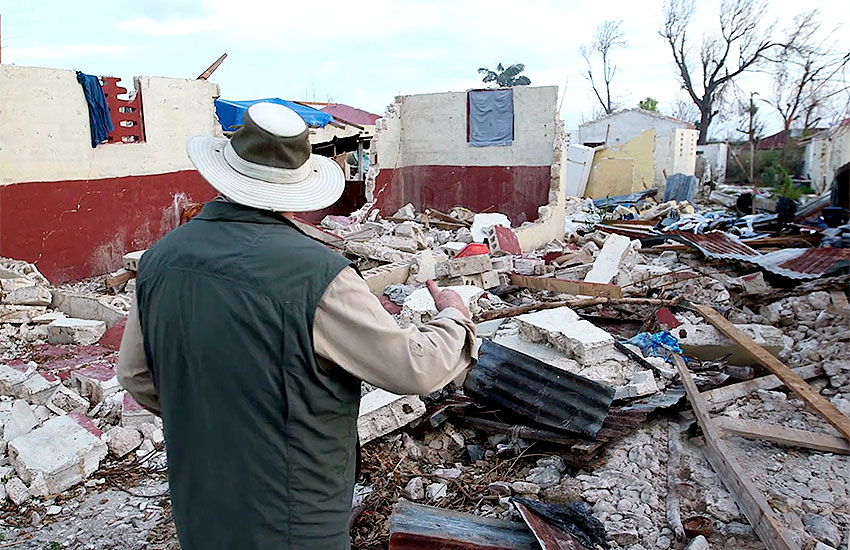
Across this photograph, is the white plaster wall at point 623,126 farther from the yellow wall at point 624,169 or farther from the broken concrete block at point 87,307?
the broken concrete block at point 87,307

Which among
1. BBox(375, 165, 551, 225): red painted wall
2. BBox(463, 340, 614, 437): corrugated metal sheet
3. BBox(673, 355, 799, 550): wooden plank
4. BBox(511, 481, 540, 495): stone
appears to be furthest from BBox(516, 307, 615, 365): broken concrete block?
BBox(375, 165, 551, 225): red painted wall

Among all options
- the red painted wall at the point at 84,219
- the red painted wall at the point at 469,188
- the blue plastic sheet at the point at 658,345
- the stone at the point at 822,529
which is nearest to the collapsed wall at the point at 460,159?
the red painted wall at the point at 469,188

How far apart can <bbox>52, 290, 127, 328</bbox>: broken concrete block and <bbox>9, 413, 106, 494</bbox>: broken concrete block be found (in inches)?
109

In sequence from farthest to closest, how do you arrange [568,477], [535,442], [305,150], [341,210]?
[341,210]
[535,442]
[568,477]
[305,150]

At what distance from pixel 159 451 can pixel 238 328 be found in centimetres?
315

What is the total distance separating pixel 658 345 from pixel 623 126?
25092 mm

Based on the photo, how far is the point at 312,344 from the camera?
5.33 feet

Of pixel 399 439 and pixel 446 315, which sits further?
pixel 399 439

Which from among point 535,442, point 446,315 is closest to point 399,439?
point 535,442

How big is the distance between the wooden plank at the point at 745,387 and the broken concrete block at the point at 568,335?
772mm

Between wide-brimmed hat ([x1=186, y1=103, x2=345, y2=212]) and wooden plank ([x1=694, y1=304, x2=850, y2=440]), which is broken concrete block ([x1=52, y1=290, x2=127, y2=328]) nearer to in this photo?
wide-brimmed hat ([x1=186, y1=103, x2=345, y2=212])

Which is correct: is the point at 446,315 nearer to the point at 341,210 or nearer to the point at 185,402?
the point at 185,402

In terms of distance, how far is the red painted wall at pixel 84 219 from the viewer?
8.28 metres

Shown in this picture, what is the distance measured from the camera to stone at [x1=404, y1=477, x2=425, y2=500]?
3.64m
